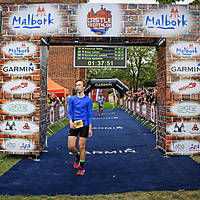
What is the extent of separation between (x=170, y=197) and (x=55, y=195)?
5.80ft

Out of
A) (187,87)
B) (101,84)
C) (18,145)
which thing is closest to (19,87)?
(18,145)

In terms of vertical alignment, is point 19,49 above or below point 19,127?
above

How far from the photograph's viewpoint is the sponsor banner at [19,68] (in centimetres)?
571

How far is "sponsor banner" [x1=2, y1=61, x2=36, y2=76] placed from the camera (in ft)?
18.7

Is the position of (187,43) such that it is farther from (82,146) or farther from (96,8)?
(82,146)

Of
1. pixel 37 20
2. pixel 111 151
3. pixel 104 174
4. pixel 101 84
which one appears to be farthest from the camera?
pixel 101 84

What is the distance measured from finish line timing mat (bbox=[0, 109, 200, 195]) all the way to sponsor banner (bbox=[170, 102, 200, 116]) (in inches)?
45.5

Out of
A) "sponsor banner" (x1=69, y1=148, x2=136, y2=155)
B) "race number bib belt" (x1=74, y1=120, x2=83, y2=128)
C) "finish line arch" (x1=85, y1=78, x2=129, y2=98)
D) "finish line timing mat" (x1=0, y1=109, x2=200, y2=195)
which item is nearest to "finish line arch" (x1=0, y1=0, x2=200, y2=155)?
"finish line timing mat" (x1=0, y1=109, x2=200, y2=195)

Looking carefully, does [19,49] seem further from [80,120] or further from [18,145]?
[80,120]

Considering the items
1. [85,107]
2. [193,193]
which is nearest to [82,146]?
[85,107]

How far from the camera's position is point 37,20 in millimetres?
5656

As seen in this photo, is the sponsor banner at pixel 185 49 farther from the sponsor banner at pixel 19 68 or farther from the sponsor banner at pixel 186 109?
the sponsor banner at pixel 19 68

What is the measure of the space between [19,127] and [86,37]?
2964 millimetres

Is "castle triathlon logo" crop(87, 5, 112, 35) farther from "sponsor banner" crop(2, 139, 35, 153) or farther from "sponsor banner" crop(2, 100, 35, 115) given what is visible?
"sponsor banner" crop(2, 139, 35, 153)
